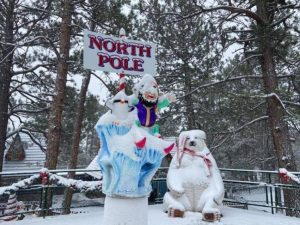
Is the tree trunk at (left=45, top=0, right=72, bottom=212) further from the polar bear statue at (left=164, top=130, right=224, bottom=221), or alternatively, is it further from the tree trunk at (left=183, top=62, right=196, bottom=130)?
Answer: the tree trunk at (left=183, top=62, right=196, bottom=130)

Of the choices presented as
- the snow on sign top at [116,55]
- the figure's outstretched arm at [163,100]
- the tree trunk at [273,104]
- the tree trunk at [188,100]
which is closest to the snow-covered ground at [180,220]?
the tree trunk at [273,104]

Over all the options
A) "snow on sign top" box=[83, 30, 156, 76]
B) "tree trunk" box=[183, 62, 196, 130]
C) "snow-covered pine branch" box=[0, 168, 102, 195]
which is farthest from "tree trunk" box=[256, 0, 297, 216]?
"snow-covered pine branch" box=[0, 168, 102, 195]

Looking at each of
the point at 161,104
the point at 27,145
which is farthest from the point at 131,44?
the point at 27,145

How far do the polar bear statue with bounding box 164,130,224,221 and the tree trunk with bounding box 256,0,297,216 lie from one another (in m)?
2.91

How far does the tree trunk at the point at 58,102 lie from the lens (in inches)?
345

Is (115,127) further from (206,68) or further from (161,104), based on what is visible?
(206,68)

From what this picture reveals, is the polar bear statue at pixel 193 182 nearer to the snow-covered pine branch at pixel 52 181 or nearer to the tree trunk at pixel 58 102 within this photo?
the snow-covered pine branch at pixel 52 181

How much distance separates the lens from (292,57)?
10.4 metres

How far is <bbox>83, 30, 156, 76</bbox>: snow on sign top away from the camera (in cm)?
450

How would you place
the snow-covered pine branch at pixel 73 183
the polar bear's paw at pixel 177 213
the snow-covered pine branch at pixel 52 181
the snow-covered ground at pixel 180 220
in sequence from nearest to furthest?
1. the snow-covered ground at pixel 180 220
2. the snow-covered pine branch at pixel 52 181
3. the polar bear's paw at pixel 177 213
4. the snow-covered pine branch at pixel 73 183

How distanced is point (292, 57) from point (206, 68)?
2678 millimetres

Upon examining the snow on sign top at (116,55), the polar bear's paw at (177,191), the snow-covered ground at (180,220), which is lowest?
the snow-covered ground at (180,220)

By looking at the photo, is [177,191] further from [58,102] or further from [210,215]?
[58,102]

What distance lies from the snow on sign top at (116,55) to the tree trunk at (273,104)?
15.8 feet
